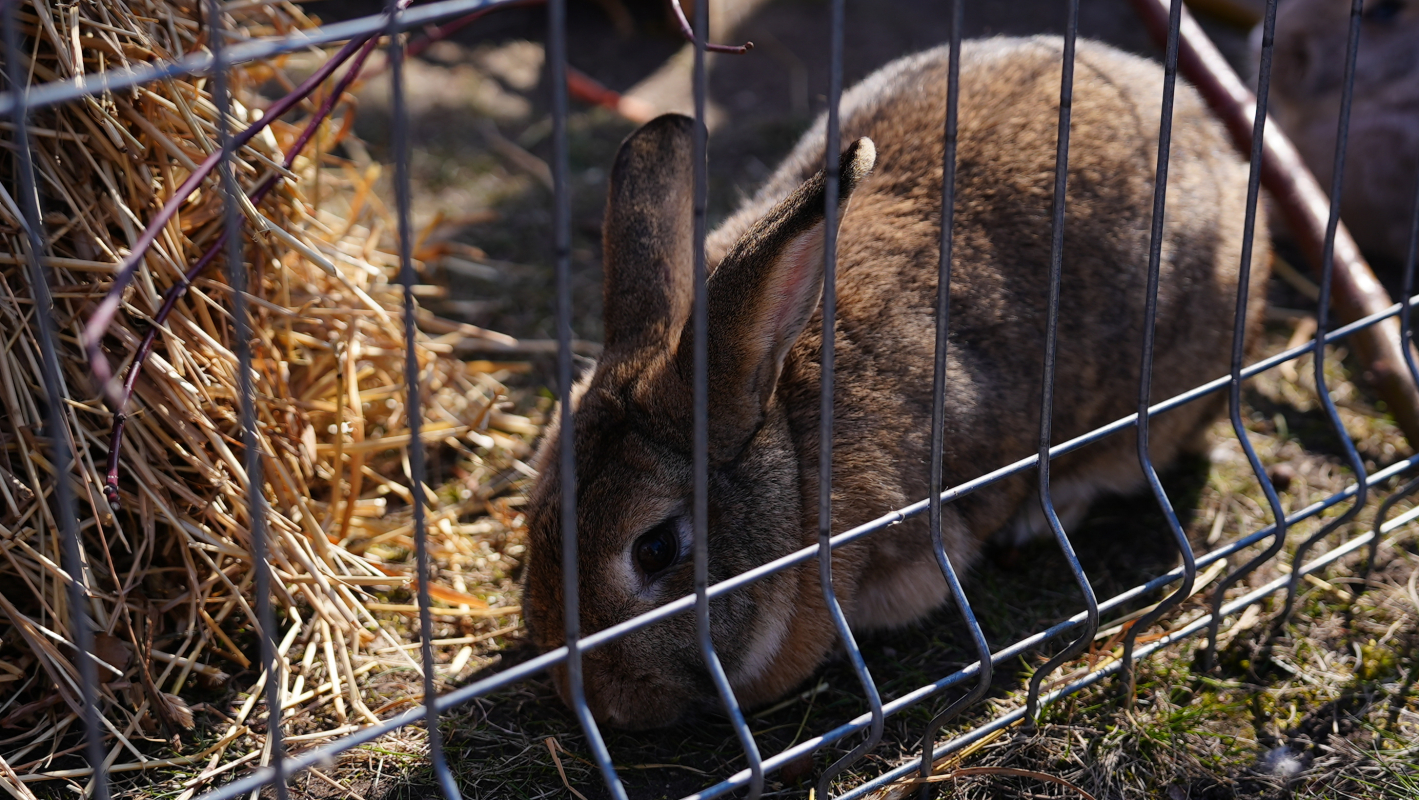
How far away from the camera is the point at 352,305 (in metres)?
3.30

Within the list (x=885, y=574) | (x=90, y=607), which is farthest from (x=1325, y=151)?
(x=90, y=607)

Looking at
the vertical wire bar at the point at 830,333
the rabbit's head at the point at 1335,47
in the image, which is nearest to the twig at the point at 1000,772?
the vertical wire bar at the point at 830,333

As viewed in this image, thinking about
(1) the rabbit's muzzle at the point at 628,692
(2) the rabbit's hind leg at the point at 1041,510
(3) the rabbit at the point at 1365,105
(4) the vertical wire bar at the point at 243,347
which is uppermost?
(3) the rabbit at the point at 1365,105

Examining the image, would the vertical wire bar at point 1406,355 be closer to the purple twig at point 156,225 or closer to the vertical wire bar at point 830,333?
the vertical wire bar at point 830,333

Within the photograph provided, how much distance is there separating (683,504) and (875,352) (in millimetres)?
661

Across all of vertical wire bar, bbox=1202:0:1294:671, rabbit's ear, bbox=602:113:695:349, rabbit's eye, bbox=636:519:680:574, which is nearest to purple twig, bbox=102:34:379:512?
rabbit's ear, bbox=602:113:695:349

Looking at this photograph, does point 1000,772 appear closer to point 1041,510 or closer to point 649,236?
point 1041,510

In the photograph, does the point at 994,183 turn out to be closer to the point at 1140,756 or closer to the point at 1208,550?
Answer: the point at 1208,550

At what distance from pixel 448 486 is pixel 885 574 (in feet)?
4.45

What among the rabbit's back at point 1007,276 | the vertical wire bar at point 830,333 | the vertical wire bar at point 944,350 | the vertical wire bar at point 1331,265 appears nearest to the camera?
the vertical wire bar at point 830,333

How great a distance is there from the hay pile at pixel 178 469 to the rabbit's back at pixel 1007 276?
3.54 feet

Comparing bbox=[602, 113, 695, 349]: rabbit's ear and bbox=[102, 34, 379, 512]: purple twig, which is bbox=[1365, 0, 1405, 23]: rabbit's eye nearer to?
bbox=[602, 113, 695, 349]: rabbit's ear

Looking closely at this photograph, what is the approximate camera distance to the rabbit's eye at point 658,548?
246 cm

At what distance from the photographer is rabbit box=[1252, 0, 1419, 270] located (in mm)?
4441
